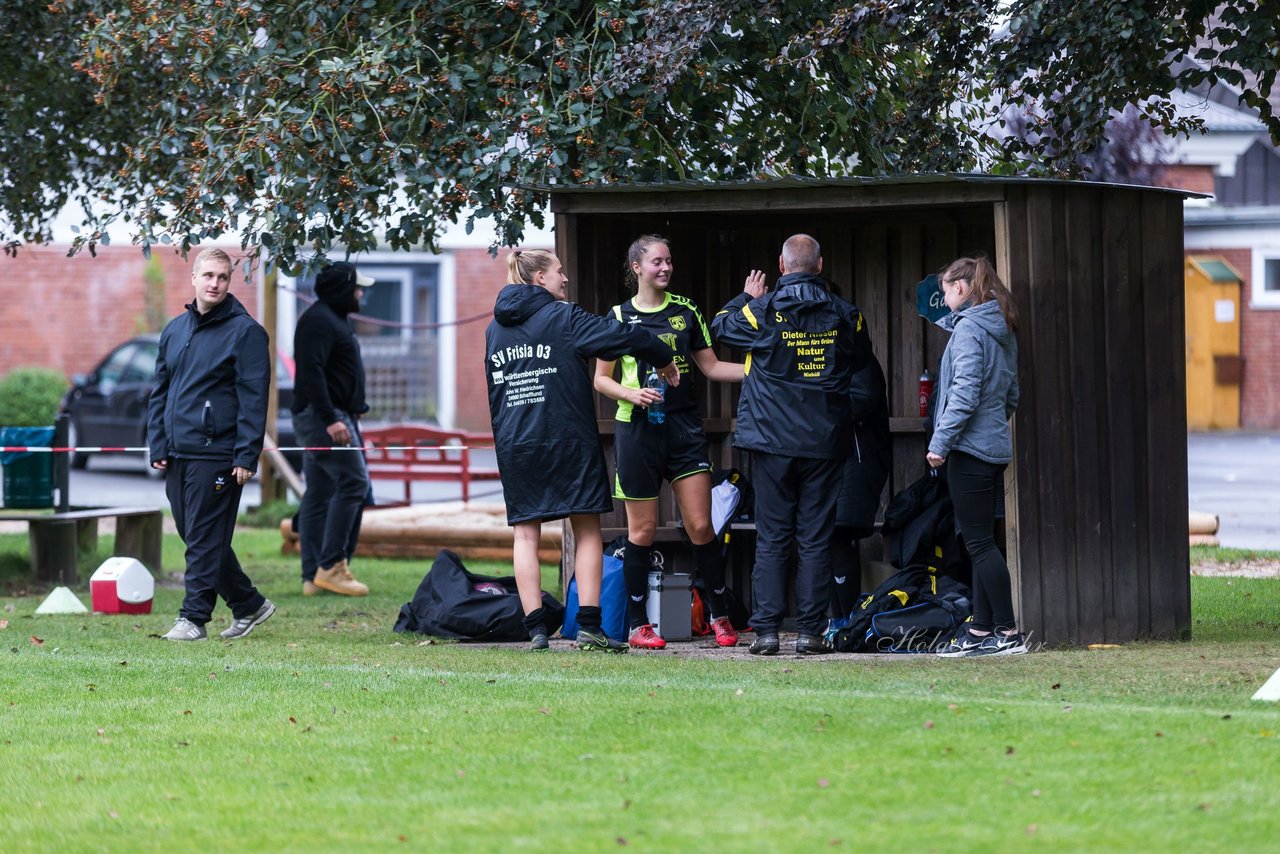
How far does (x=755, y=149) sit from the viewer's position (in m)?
10.8

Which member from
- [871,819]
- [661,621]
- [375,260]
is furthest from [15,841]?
[375,260]

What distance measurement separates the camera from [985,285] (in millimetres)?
→ 8281

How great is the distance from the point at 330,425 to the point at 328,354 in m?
0.47

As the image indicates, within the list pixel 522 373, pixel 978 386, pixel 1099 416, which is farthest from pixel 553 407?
pixel 1099 416

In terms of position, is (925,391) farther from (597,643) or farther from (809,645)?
(597,643)

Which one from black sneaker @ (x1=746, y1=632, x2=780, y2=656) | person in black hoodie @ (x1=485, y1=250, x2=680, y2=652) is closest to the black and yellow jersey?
person in black hoodie @ (x1=485, y1=250, x2=680, y2=652)

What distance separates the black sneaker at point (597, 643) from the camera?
857 centimetres

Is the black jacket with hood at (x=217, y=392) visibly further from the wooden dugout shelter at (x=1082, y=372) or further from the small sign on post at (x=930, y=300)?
the small sign on post at (x=930, y=300)

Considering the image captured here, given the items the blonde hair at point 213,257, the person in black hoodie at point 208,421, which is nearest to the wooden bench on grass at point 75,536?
the person in black hoodie at point 208,421

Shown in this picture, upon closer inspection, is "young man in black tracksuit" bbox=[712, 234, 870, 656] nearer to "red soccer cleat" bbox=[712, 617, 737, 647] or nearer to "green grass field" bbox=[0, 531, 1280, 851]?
"green grass field" bbox=[0, 531, 1280, 851]

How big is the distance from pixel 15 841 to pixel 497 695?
237cm

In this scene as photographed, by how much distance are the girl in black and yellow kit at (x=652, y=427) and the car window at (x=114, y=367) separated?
674 inches

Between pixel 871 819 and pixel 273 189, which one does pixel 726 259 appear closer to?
pixel 273 189

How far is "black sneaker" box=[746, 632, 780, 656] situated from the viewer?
8.49 m
